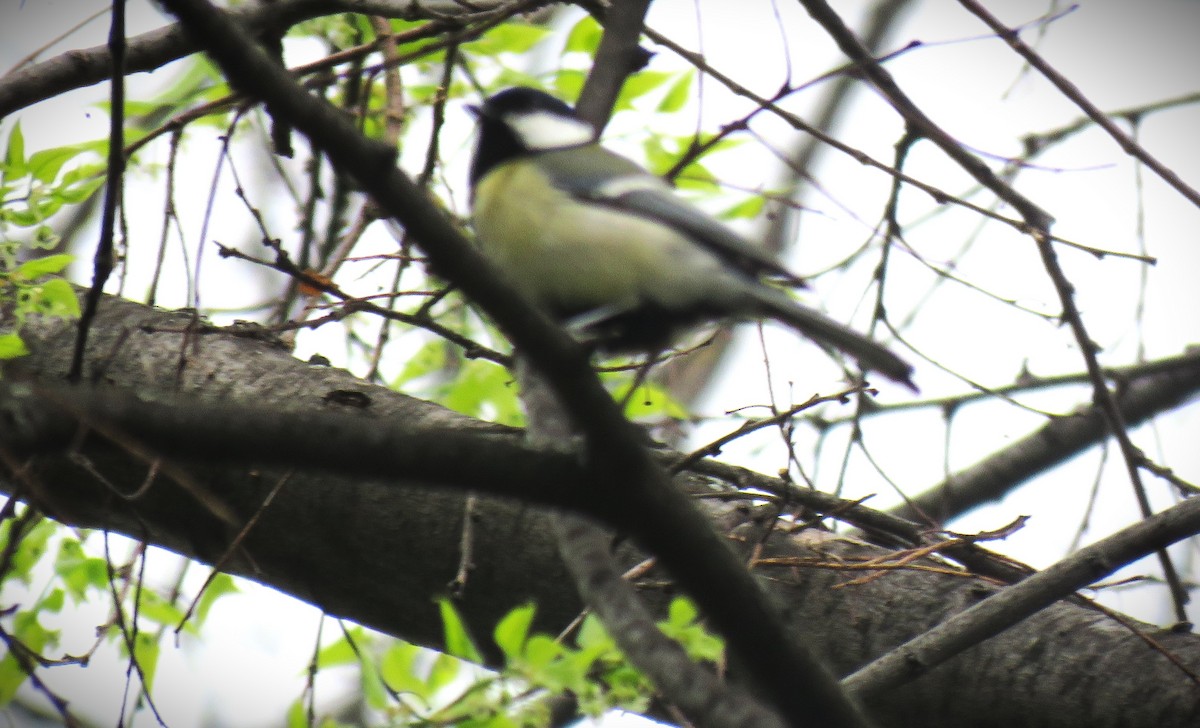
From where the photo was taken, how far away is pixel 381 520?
2.11 m

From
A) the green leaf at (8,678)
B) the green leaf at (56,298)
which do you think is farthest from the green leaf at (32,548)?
the green leaf at (56,298)

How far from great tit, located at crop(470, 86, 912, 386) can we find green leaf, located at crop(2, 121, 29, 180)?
953mm

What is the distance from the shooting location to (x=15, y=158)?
2127 mm

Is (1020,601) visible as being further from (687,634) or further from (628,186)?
(628,186)

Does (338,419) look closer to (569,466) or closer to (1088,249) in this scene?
(569,466)

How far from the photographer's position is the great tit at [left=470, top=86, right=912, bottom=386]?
7.58ft

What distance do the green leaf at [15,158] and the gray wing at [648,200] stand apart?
44.1 inches

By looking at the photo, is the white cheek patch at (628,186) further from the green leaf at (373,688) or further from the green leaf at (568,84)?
the green leaf at (373,688)

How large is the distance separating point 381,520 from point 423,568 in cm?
13

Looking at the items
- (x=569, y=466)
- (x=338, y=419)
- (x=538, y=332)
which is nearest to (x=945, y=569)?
(x=569, y=466)

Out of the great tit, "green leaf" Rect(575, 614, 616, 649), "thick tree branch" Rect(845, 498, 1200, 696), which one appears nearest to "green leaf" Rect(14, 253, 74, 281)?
the great tit

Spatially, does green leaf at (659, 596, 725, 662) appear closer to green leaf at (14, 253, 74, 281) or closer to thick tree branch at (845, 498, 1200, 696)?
thick tree branch at (845, 498, 1200, 696)

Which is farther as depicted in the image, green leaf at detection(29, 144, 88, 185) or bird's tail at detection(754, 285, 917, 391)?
green leaf at detection(29, 144, 88, 185)

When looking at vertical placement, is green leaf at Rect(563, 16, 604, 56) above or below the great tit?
above
